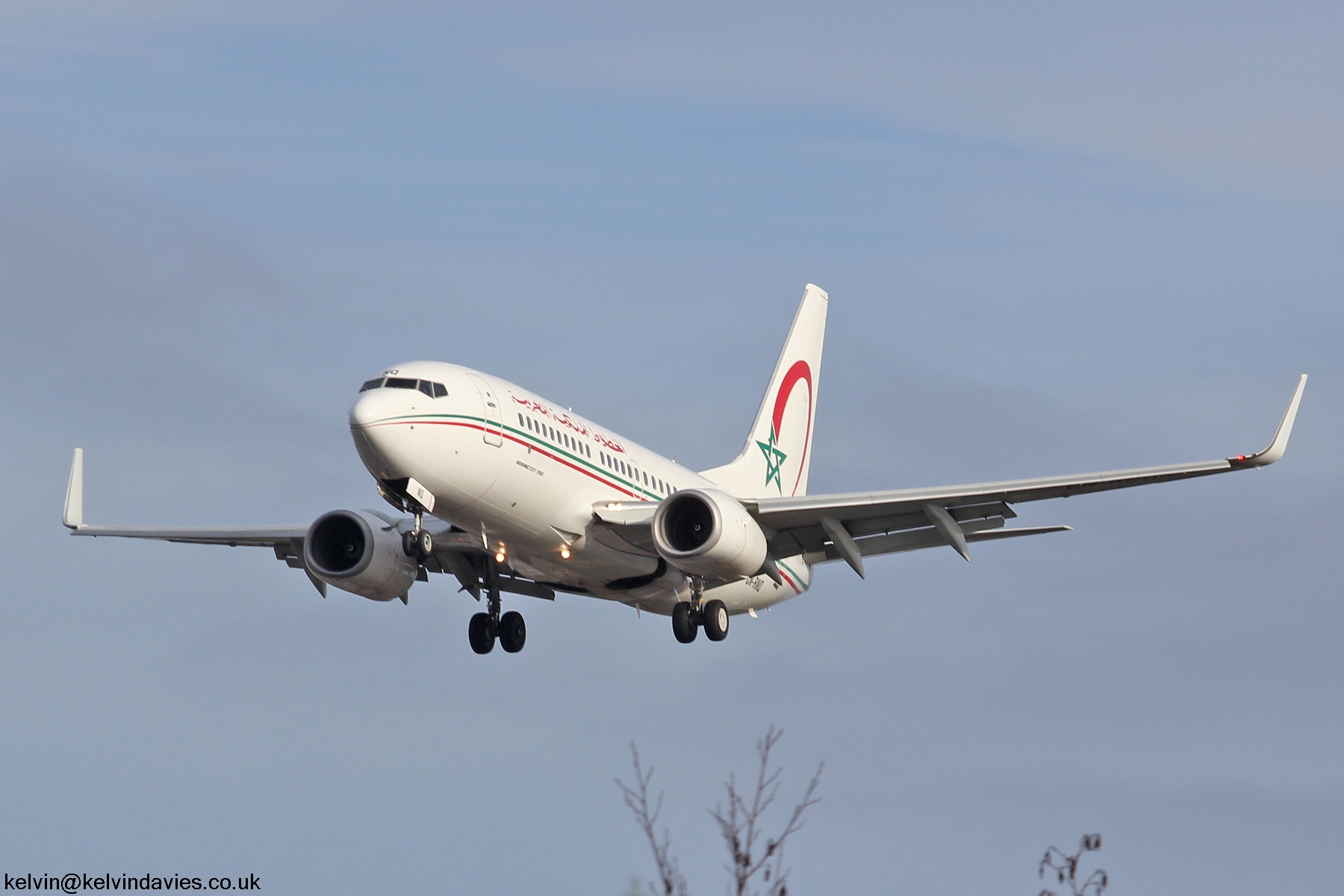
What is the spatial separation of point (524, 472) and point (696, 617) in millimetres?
6494

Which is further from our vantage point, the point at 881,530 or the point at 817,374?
the point at 817,374

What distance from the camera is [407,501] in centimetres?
3078

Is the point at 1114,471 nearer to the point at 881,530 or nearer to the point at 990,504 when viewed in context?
the point at 990,504

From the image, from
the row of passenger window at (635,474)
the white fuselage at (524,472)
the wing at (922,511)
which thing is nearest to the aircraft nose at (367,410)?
the white fuselage at (524,472)

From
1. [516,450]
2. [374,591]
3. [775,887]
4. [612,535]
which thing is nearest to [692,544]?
[612,535]

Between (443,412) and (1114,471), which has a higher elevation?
(1114,471)

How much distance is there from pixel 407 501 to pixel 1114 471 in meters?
13.3

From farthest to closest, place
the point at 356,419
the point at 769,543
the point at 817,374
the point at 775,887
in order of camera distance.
→ the point at 817,374 → the point at 769,543 → the point at 356,419 → the point at 775,887

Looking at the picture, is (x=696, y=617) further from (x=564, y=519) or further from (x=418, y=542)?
(x=418, y=542)

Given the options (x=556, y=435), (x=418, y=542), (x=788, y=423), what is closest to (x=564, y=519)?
(x=556, y=435)

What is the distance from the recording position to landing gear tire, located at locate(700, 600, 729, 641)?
36.6 m

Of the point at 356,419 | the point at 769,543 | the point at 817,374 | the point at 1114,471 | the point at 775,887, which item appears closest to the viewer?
the point at 775,887

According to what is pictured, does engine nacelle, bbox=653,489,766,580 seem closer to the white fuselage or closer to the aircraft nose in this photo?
the white fuselage

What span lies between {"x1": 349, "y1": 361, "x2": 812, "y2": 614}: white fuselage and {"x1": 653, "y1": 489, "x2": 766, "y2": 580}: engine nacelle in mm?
1108
